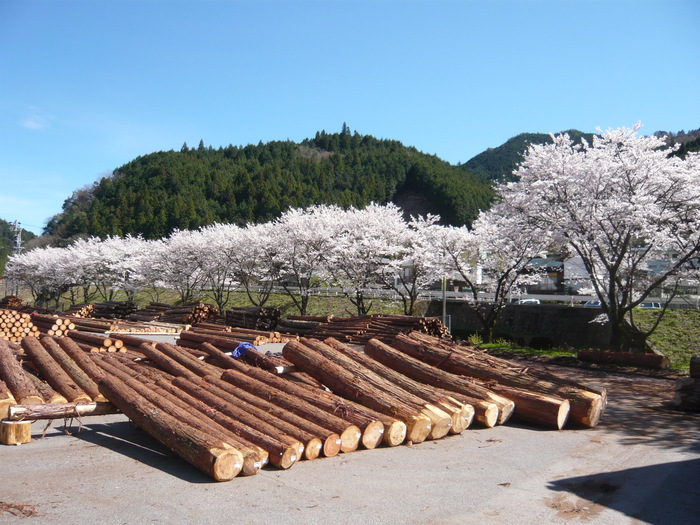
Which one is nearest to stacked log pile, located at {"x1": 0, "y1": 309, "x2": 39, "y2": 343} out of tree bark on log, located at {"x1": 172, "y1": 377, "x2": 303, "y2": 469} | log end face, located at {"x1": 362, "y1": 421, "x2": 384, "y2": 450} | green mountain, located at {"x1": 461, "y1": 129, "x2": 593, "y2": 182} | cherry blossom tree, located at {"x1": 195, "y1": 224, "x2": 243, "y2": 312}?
tree bark on log, located at {"x1": 172, "y1": 377, "x2": 303, "y2": 469}

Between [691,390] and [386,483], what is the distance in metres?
6.80

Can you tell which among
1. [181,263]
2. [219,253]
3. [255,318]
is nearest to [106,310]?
[181,263]

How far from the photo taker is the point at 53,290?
4997cm

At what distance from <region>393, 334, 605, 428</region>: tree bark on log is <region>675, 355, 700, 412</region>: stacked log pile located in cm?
198

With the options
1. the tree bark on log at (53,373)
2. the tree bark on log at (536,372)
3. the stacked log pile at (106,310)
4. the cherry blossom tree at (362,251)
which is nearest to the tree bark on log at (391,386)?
the tree bark on log at (536,372)

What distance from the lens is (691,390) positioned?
9562 mm

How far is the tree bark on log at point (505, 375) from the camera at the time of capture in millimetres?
8469

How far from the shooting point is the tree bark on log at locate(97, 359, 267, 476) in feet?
19.1

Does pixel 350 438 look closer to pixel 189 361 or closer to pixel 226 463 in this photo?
pixel 226 463

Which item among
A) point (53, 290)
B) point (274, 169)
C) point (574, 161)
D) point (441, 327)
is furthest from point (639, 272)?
point (274, 169)

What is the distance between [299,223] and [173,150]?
111118mm

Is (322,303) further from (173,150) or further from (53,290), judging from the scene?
(173,150)

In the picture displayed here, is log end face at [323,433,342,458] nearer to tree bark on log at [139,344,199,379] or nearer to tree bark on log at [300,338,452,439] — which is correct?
tree bark on log at [300,338,452,439]

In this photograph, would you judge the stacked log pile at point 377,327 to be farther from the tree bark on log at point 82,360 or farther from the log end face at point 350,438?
the log end face at point 350,438
